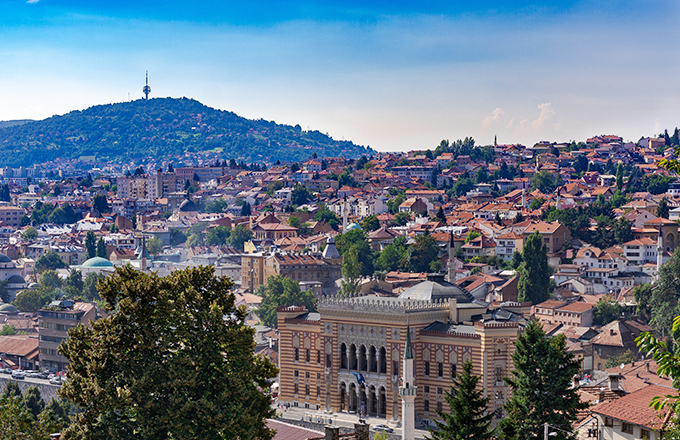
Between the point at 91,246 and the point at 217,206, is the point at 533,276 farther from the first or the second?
the point at 217,206

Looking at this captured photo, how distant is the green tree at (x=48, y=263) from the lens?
125812 mm

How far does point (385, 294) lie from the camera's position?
8425 cm

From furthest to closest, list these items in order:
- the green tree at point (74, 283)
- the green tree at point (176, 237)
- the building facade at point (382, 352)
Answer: the green tree at point (176, 237)
the green tree at point (74, 283)
the building facade at point (382, 352)

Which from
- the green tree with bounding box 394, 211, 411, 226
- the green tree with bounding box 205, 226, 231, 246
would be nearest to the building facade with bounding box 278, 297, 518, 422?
the green tree with bounding box 394, 211, 411, 226

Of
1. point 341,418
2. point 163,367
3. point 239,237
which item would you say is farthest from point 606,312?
point 239,237

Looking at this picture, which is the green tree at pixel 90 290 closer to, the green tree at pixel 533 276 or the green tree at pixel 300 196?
the green tree at pixel 533 276

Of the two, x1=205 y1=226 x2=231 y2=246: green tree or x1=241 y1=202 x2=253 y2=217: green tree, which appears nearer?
x1=205 y1=226 x2=231 y2=246: green tree

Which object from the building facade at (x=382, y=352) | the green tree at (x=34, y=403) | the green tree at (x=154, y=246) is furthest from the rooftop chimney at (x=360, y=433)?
the green tree at (x=154, y=246)

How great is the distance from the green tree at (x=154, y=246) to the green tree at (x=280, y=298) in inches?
1815

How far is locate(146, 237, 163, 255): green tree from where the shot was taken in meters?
136

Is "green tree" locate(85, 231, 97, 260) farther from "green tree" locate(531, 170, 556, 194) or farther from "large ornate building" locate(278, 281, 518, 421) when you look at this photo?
"large ornate building" locate(278, 281, 518, 421)

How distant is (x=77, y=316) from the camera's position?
78.9m

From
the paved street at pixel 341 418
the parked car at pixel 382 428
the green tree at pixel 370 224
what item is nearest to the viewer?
the parked car at pixel 382 428

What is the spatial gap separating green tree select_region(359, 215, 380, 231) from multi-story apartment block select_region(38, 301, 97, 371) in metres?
45.5
